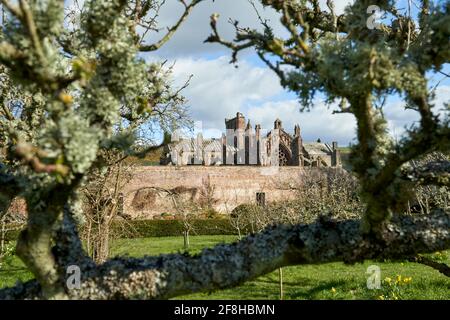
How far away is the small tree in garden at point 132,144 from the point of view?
2541 mm

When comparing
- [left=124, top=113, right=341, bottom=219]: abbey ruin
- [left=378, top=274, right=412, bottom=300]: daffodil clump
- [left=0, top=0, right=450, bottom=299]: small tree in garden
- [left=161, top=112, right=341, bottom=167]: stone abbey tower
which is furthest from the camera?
[left=161, top=112, right=341, bottom=167]: stone abbey tower

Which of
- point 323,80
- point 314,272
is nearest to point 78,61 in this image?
point 323,80

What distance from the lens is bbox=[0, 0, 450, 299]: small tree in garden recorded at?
254cm

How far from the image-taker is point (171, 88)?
980 centimetres

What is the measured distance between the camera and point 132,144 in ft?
10.2

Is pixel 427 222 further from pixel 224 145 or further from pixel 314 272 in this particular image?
pixel 224 145

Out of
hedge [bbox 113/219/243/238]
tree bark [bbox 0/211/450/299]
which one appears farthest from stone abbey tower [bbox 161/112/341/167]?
tree bark [bbox 0/211/450/299]

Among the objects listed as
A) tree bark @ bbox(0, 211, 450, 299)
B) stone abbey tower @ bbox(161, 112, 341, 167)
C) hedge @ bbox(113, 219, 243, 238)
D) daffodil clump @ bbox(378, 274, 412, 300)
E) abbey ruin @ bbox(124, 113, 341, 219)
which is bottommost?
daffodil clump @ bbox(378, 274, 412, 300)

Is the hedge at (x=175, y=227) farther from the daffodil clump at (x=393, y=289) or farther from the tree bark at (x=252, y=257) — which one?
the tree bark at (x=252, y=257)

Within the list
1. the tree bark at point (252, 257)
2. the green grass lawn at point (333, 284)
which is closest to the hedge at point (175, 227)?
the green grass lawn at point (333, 284)

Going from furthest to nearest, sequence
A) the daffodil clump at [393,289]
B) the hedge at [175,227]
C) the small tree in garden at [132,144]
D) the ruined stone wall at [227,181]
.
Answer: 1. the ruined stone wall at [227,181]
2. the hedge at [175,227]
3. the daffodil clump at [393,289]
4. the small tree in garden at [132,144]

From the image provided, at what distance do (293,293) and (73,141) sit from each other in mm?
10585

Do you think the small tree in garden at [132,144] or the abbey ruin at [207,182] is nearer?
the small tree in garden at [132,144]

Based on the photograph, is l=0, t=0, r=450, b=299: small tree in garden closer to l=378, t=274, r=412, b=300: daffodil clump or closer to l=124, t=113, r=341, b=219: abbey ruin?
l=378, t=274, r=412, b=300: daffodil clump
